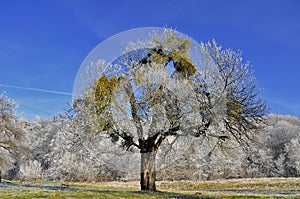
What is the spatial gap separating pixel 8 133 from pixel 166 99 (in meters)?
40.4

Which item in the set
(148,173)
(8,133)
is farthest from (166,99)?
(8,133)

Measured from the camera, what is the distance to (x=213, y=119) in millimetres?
Answer: 22562

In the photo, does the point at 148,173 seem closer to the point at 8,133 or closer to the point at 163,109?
the point at 163,109

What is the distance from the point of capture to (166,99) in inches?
768

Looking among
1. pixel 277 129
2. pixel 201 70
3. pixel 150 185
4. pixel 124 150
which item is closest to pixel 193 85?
pixel 201 70

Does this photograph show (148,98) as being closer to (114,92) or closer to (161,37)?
(114,92)

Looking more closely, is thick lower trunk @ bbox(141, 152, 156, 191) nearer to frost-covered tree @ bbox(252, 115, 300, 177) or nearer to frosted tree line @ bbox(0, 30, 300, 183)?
frosted tree line @ bbox(0, 30, 300, 183)

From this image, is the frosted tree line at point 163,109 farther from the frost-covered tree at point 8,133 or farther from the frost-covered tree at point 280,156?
the frost-covered tree at point 280,156

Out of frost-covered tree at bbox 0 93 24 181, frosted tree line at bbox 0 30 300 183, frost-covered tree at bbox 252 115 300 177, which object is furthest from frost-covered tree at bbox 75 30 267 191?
frost-covered tree at bbox 252 115 300 177

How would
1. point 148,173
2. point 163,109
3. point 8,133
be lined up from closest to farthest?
point 163,109 → point 148,173 → point 8,133

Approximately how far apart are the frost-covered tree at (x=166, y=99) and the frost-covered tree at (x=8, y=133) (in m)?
33.3

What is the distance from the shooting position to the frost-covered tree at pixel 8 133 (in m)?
51.0

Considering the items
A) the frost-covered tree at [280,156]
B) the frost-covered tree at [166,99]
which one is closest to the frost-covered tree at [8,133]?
the frost-covered tree at [166,99]

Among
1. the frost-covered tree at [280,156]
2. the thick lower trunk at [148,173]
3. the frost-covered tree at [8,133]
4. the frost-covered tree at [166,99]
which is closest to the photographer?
the frost-covered tree at [166,99]
